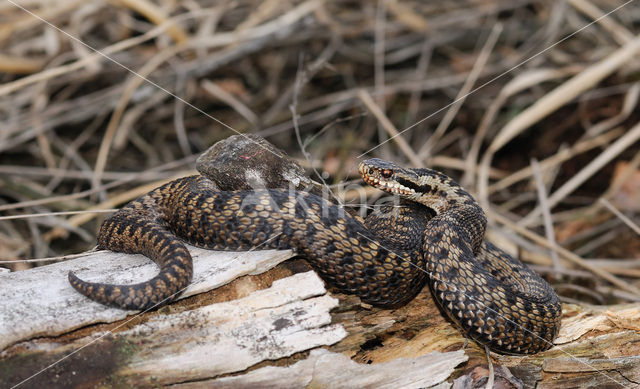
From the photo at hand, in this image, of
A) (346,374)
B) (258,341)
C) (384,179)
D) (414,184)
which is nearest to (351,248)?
(346,374)

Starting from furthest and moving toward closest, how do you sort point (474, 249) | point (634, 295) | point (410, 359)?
point (634, 295) → point (474, 249) → point (410, 359)

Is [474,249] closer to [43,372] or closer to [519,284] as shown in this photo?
[519,284]

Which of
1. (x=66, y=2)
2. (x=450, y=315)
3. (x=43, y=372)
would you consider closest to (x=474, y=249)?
(x=450, y=315)

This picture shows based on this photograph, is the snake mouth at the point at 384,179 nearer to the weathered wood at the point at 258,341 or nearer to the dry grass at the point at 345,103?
the weathered wood at the point at 258,341

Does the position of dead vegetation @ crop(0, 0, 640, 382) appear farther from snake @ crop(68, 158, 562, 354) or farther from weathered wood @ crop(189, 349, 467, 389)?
weathered wood @ crop(189, 349, 467, 389)

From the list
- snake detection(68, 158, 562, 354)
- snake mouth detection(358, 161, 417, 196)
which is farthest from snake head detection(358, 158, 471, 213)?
snake detection(68, 158, 562, 354)
